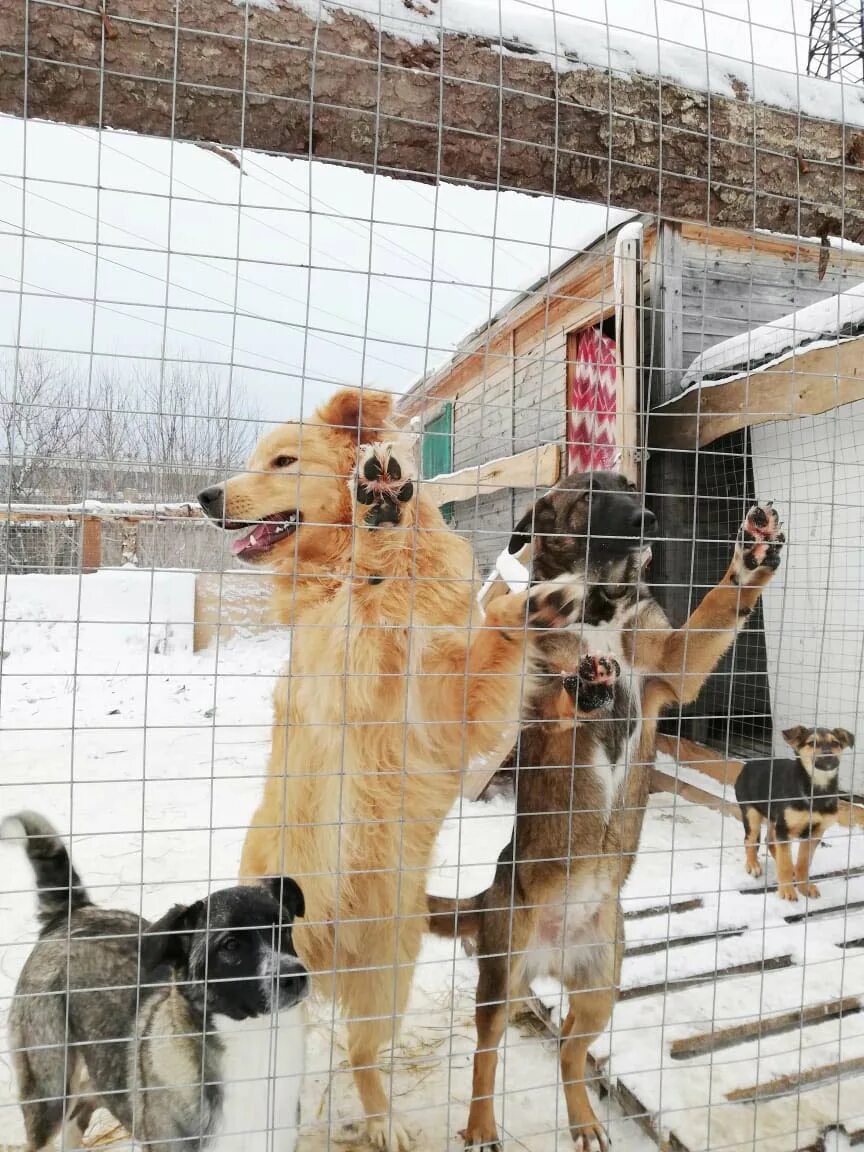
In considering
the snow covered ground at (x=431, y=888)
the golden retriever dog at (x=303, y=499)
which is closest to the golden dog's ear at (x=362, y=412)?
the golden retriever dog at (x=303, y=499)

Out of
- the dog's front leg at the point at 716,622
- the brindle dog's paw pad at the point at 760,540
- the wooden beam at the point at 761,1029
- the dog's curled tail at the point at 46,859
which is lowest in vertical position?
the wooden beam at the point at 761,1029

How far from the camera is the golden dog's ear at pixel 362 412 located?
6.43 feet

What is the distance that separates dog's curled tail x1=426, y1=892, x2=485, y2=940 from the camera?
219 centimetres

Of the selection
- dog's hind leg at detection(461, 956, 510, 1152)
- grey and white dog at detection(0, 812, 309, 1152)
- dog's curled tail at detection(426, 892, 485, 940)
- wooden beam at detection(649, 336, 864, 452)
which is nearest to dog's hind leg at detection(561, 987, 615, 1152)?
dog's hind leg at detection(461, 956, 510, 1152)

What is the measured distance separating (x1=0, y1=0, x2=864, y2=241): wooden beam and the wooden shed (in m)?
Result: 0.33

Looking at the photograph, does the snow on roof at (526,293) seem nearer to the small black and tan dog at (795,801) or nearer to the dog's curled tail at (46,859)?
the dog's curled tail at (46,859)

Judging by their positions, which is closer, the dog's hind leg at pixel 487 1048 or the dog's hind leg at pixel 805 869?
the dog's hind leg at pixel 487 1048

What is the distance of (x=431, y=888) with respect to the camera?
238 cm

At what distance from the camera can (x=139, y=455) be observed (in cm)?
174

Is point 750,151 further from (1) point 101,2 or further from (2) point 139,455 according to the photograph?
(2) point 139,455

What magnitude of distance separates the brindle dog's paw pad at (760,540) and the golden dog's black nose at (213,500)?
142 cm

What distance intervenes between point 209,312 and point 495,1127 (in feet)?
7.06

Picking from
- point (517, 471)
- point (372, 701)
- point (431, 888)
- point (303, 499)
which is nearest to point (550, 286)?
point (517, 471)

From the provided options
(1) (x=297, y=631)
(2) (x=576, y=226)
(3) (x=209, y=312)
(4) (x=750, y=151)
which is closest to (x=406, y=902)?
(1) (x=297, y=631)
